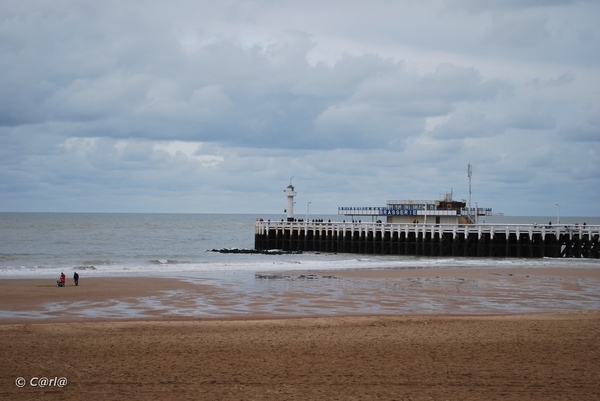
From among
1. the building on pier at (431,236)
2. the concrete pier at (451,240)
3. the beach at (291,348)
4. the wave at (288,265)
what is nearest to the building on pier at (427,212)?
the building on pier at (431,236)

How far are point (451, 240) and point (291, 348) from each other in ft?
133

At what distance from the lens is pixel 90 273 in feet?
121

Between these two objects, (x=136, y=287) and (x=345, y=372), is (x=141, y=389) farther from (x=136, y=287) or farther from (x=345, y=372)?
(x=136, y=287)

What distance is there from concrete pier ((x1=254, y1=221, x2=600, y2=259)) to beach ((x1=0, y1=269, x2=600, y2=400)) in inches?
1016

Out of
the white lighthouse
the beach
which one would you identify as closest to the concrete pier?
the white lighthouse

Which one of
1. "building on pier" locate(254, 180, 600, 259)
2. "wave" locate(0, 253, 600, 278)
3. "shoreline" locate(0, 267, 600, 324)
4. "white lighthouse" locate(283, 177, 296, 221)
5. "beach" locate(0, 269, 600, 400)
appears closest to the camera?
"beach" locate(0, 269, 600, 400)

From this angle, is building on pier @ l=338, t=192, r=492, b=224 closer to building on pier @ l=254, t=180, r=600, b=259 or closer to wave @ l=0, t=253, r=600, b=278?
building on pier @ l=254, t=180, r=600, b=259

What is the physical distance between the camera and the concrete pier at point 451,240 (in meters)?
50.5

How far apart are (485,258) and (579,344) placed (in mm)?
36633

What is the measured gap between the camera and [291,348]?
1452 centimetres

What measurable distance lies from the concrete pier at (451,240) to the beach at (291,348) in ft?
84.7

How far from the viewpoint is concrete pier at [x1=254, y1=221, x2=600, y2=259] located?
50.5m

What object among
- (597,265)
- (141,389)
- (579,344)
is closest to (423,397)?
(141,389)

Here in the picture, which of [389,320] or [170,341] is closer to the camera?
[170,341]
